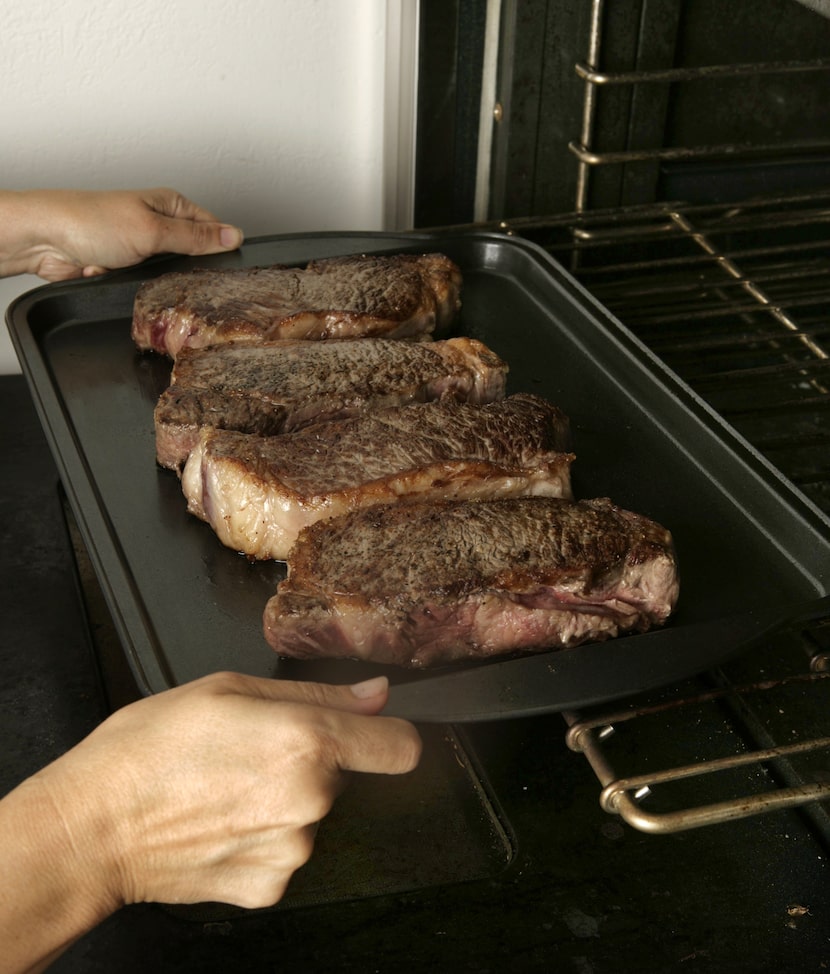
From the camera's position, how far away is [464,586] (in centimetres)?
150

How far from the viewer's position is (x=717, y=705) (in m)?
1.68

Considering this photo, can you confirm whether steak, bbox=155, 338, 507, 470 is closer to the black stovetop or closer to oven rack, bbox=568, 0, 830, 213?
the black stovetop

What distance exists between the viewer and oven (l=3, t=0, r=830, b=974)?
1.37m

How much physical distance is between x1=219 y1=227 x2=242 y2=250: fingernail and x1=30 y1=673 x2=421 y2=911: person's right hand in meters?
1.33

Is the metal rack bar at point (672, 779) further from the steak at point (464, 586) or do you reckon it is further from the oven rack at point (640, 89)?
the oven rack at point (640, 89)

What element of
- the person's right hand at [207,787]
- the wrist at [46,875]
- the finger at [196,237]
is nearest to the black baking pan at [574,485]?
the finger at [196,237]

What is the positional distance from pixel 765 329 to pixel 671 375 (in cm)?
74

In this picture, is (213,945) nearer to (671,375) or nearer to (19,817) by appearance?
(19,817)

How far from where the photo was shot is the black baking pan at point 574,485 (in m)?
1.42

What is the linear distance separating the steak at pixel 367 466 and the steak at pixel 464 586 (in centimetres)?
9

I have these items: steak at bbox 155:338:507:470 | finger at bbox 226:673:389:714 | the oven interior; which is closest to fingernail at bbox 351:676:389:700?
finger at bbox 226:673:389:714

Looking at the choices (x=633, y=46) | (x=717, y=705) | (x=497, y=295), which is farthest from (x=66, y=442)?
(x=633, y=46)

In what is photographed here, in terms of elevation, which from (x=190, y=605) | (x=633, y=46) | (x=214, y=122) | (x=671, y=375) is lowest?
(x=190, y=605)

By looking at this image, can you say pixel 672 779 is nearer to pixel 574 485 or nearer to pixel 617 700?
pixel 617 700
